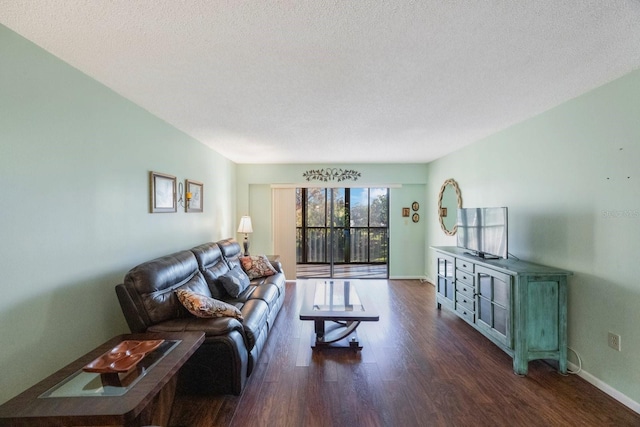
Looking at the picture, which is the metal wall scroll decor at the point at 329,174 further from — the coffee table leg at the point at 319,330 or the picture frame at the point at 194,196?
the coffee table leg at the point at 319,330

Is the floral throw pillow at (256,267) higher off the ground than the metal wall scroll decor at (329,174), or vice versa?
the metal wall scroll decor at (329,174)

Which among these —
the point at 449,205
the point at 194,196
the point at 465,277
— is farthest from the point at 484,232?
the point at 194,196

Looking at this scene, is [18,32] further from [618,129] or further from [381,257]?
[381,257]

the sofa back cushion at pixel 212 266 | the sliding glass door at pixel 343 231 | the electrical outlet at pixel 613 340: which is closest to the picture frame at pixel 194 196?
the sofa back cushion at pixel 212 266

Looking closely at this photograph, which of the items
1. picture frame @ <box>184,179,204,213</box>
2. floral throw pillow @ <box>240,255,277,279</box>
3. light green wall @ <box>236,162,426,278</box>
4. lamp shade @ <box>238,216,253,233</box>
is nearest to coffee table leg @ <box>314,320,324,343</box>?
floral throw pillow @ <box>240,255,277,279</box>

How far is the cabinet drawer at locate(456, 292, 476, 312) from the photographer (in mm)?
3111

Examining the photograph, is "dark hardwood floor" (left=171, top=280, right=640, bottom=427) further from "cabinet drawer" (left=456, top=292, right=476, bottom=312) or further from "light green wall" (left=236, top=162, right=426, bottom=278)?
"light green wall" (left=236, top=162, right=426, bottom=278)

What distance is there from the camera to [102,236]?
2.20 metres

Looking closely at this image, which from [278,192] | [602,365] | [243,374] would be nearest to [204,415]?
[243,374]

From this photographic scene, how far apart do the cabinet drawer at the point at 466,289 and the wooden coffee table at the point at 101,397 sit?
281 cm

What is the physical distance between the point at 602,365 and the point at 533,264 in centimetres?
90

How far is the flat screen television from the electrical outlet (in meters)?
0.91

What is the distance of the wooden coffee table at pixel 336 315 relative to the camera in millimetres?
2711

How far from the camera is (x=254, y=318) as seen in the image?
2.56 m
